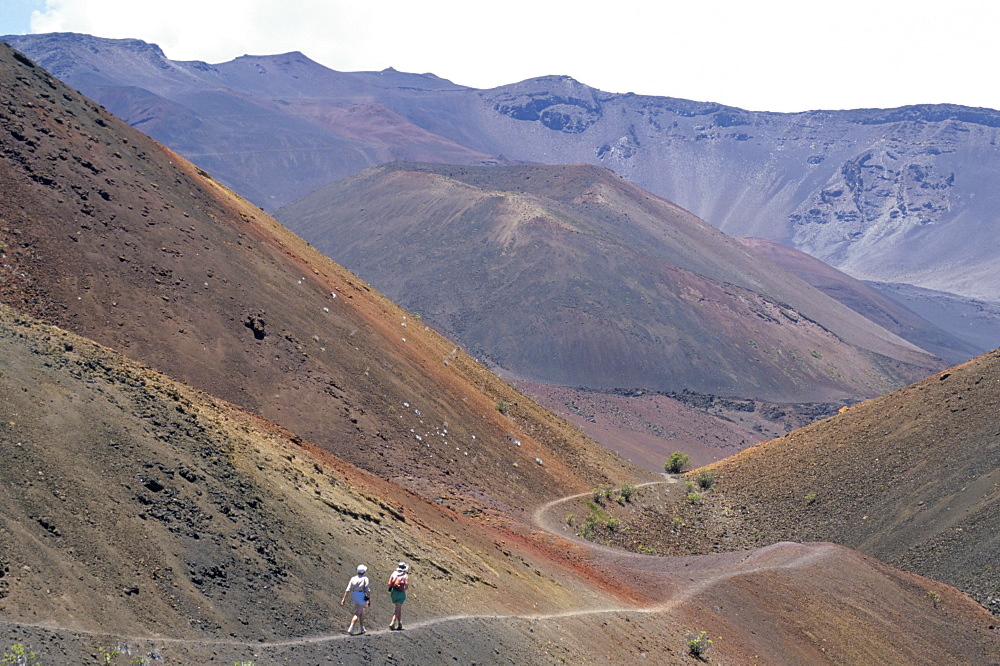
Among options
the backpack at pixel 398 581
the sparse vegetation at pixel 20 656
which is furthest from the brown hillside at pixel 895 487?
the sparse vegetation at pixel 20 656

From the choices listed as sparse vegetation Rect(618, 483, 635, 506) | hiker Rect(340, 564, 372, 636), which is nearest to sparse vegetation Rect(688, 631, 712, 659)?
hiker Rect(340, 564, 372, 636)

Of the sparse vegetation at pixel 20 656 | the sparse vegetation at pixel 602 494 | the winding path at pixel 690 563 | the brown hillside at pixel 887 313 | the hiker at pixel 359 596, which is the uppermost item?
the sparse vegetation at pixel 20 656

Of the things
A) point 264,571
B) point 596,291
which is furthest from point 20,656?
point 596,291

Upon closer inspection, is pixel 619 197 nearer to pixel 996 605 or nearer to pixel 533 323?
pixel 533 323

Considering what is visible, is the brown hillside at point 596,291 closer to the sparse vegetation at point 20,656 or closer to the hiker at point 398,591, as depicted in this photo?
the hiker at point 398,591

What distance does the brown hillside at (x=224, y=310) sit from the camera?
28.4 metres

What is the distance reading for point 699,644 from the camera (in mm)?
22391

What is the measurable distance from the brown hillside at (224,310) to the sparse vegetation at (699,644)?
952 centimetres

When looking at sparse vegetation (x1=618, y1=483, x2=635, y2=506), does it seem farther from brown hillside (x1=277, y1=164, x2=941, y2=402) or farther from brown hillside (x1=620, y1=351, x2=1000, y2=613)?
brown hillside (x1=277, y1=164, x2=941, y2=402)

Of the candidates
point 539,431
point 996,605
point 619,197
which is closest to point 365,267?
point 619,197

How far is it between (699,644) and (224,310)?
59.7ft

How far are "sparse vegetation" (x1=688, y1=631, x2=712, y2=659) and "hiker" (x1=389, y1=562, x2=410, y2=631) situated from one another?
9.19 metres

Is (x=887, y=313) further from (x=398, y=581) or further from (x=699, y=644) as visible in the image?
(x=398, y=581)

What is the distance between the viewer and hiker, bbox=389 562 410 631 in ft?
49.7
